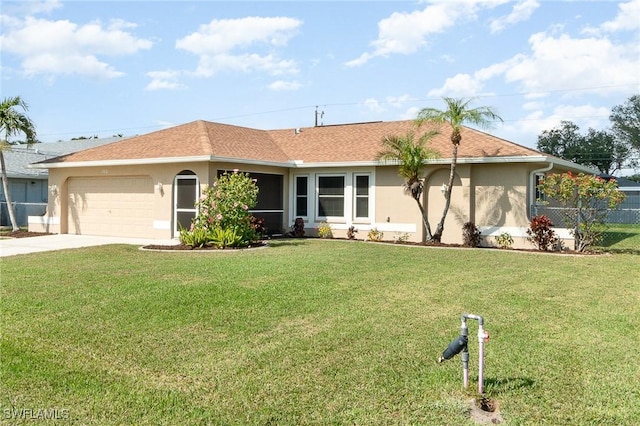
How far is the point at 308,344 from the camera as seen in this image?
5.52m

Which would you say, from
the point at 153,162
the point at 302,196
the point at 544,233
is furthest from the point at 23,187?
the point at 544,233

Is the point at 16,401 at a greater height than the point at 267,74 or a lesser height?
lesser

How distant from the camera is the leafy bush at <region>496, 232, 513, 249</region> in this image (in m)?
15.5

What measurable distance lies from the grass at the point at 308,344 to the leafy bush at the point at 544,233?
4.38 m

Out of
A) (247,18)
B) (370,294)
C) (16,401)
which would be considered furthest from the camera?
(247,18)

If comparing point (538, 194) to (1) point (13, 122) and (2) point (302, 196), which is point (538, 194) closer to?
(2) point (302, 196)

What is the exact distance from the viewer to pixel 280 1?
14500mm

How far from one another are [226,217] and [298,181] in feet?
18.3

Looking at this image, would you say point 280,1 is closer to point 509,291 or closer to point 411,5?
point 411,5

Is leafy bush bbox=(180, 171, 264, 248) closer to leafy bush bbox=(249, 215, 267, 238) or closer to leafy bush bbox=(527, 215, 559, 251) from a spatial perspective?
leafy bush bbox=(249, 215, 267, 238)

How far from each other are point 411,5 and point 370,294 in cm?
928

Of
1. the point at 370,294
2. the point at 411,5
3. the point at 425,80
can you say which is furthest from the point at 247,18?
the point at 370,294

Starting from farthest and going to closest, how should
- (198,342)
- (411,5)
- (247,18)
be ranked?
1. (247,18)
2. (411,5)
3. (198,342)

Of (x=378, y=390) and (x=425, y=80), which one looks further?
(x=425, y=80)
